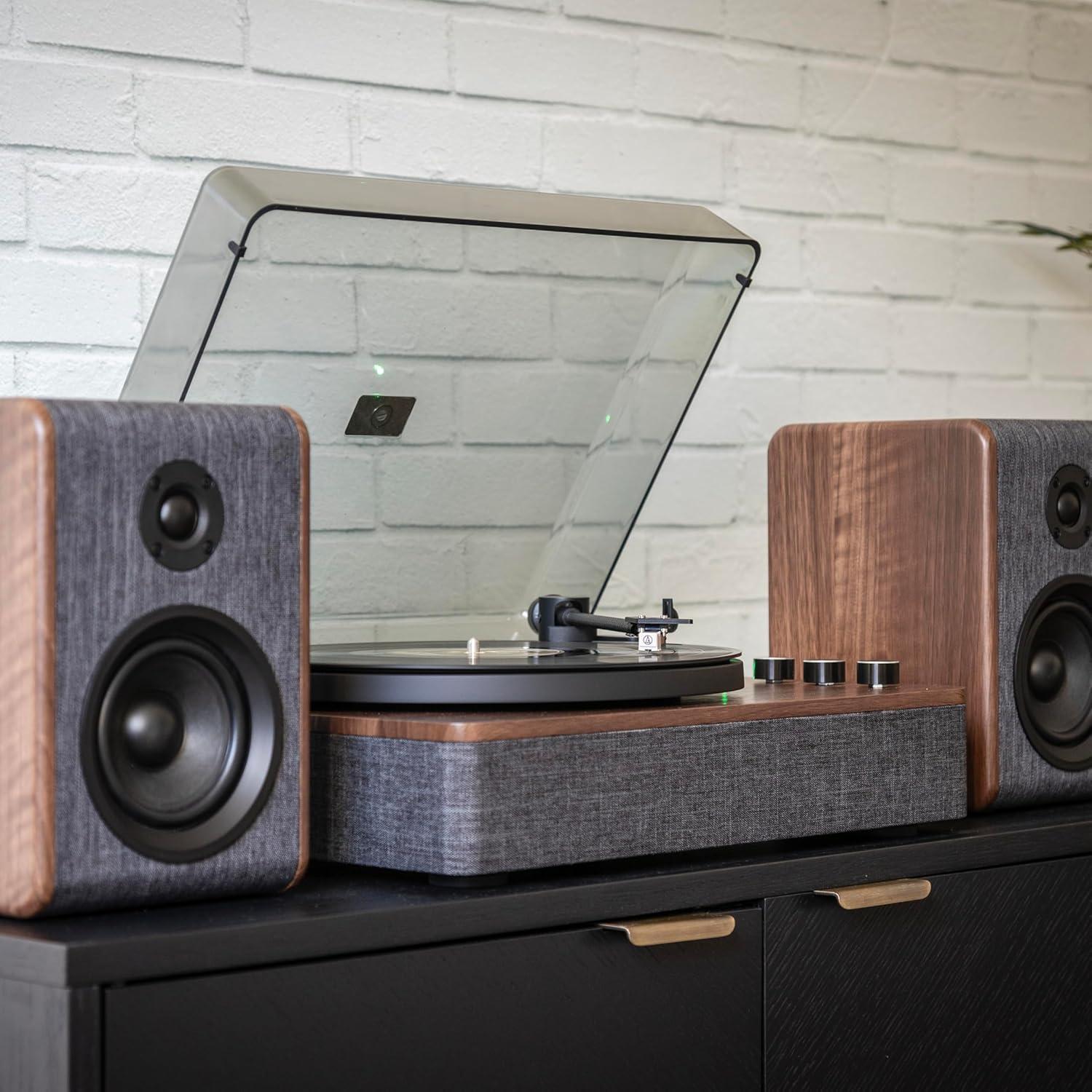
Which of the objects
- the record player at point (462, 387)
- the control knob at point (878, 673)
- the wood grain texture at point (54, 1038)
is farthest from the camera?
the control knob at point (878, 673)

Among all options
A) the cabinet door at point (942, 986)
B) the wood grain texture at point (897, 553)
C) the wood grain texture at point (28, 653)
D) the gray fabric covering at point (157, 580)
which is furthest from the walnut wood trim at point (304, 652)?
the wood grain texture at point (897, 553)

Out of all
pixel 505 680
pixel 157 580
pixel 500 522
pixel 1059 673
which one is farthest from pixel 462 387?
pixel 1059 673

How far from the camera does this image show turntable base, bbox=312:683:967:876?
1.03 m

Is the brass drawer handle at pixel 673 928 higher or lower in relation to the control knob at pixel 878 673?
lower

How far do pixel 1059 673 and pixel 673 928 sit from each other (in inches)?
18.7

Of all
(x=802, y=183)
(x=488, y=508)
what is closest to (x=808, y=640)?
(x=488, y=508)

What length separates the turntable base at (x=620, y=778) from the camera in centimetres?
103

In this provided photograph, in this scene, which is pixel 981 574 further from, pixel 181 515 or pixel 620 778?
pixel 181 515

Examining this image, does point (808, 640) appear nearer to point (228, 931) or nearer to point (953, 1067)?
point (953, 1067)

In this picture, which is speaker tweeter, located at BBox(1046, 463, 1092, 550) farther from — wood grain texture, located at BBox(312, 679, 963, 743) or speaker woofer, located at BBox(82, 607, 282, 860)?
speaker woofer, located at BBox(82, 607, 282, 860)

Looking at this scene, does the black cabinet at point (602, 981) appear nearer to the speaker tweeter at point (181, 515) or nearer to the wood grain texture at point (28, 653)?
the wood grain texture at point (28, 653)

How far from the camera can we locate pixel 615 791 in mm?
1098

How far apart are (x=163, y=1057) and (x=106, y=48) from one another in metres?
0.92

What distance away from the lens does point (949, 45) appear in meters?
2.00
